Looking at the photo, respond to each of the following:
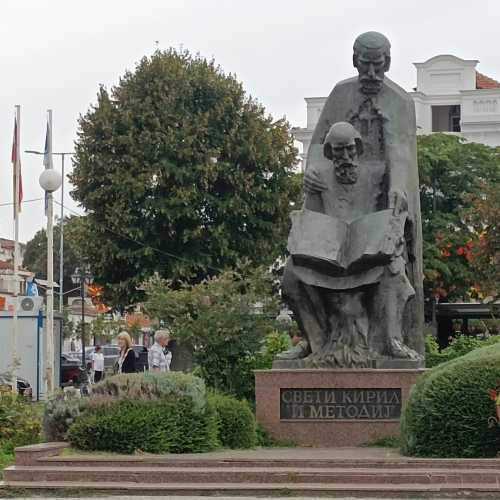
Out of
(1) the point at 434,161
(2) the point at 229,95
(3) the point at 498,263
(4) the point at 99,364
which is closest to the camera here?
(4) the point at 99,364

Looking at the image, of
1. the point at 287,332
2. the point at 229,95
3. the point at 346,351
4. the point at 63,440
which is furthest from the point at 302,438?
the point at 229,95

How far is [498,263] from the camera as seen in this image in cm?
4053

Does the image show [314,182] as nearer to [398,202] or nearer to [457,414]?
[398,202]

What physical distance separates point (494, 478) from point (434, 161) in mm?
40242

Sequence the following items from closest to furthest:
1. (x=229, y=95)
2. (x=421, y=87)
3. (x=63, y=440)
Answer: (x=63, y=440)
(x=229, y=95)
(x=421, y=87)

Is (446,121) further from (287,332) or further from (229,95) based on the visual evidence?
(287,332)

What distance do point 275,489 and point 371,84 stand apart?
6.05 meters

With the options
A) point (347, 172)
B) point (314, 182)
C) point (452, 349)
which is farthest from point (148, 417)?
point (452, 349)

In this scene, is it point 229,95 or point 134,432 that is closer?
point 134,432

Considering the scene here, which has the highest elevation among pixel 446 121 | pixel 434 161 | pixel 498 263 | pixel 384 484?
pixel 446 121

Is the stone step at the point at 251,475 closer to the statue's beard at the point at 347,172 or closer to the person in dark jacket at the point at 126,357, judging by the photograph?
the statue's beard at the point at 347,172

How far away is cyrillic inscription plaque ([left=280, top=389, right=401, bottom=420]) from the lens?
14.0m

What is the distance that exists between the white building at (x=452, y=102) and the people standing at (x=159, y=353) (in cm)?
4478

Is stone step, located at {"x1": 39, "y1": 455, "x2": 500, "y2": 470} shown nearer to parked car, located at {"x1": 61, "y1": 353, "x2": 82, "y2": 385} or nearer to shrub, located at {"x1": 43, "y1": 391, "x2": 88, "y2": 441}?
shrub, located at {"x1": 43, "y1": 391, "x2": 88, "y2": 441}
